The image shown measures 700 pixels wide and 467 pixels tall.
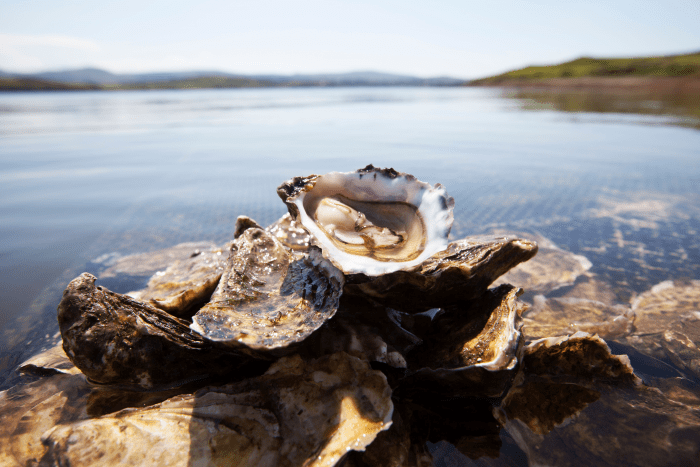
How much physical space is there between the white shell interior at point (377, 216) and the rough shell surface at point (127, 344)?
0.97 m

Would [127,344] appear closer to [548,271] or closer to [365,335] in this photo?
[365,335]

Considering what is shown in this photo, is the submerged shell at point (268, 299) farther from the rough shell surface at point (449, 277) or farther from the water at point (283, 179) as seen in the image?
the water at point (283, 179)

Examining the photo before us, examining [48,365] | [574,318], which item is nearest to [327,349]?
[48,365]

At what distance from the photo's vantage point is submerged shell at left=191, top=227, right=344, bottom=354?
2.04m

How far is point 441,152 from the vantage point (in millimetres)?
10484

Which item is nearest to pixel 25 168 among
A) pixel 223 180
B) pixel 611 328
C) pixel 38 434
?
pixel 223 180

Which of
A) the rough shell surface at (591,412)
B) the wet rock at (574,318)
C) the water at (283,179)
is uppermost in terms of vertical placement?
the rough shell surface at (591,412)

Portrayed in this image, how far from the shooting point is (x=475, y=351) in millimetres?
2340

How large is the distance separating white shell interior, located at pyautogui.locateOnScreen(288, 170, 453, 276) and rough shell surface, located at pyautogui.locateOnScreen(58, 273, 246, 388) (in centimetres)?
97

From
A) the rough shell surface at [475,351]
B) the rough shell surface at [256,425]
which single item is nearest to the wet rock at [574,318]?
the rough shell surface at [475,351]

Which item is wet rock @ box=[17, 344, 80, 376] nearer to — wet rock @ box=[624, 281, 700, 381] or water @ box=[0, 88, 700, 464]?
water @ box=[0, 88, 700, 464]

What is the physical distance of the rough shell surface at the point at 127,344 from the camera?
2225 millimetres

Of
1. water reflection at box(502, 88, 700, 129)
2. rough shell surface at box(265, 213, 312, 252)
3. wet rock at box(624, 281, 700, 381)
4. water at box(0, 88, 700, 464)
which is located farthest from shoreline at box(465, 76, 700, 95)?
rough shell surface at box(265, 213, 312, 252)

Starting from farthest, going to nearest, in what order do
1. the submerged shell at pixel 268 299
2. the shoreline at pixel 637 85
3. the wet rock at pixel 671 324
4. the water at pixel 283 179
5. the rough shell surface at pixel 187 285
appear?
1. the shoreline at pixel 637 85
2. the water at pixel 283 179
3. the wet rock at pixel 671 324
4. the rough shell surface at pixel 187 285
5. the submerged shell at pixel 268 299
